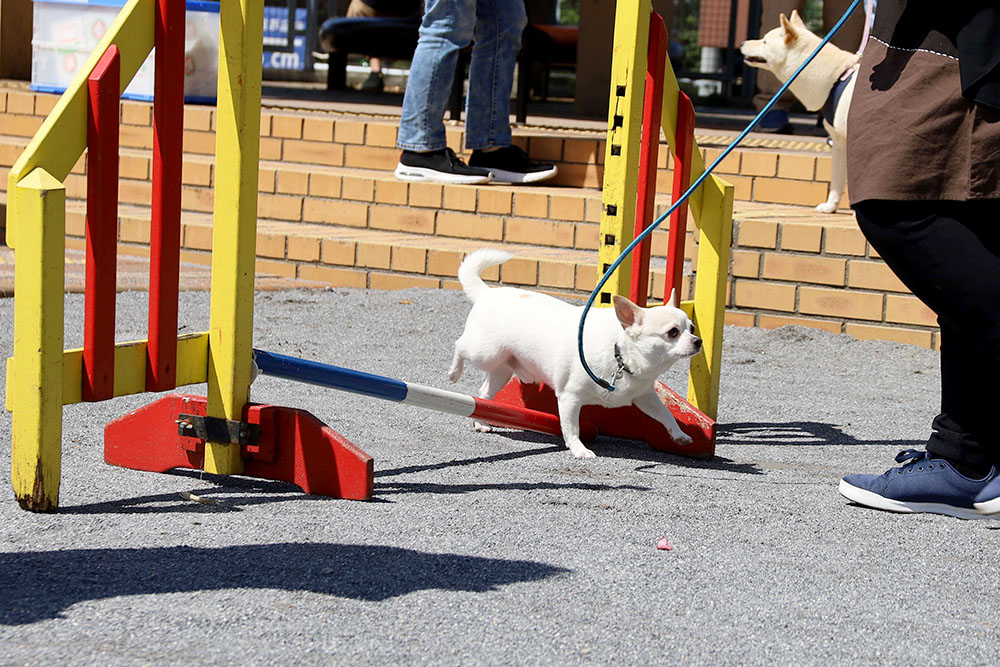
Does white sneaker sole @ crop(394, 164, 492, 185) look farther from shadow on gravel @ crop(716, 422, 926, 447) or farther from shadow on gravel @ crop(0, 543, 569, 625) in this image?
shadow on gravel @ crop(0, 543, 569, 625)

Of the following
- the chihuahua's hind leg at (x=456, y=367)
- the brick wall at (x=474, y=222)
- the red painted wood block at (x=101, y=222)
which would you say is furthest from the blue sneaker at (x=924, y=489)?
the brick wall at (x=474, y=222)

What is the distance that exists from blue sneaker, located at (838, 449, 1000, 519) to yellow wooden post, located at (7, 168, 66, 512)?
5.59 ft

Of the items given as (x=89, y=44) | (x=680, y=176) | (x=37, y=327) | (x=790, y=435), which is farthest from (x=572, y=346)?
(x=89, y=44)

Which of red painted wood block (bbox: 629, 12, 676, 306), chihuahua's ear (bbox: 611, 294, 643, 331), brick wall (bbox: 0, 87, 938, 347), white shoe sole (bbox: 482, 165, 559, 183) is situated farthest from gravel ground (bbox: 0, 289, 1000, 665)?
white shoe sole (bbox: 482, 165, 559, 183)

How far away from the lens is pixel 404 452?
308 cm

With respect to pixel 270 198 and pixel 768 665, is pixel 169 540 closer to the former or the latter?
pixel 768 665

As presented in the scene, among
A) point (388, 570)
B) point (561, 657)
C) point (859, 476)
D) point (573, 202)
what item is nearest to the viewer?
point (561, 657)

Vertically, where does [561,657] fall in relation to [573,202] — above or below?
below

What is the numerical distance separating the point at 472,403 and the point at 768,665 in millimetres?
1321

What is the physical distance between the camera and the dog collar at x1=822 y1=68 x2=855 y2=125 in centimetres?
538

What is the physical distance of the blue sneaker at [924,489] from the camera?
268 cm

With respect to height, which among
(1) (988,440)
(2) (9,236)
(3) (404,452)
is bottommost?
(3) (404,452)

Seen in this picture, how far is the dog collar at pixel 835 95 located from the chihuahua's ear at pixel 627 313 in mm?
2630

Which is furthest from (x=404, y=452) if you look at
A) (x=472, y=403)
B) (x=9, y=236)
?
(x=9, y=236)
